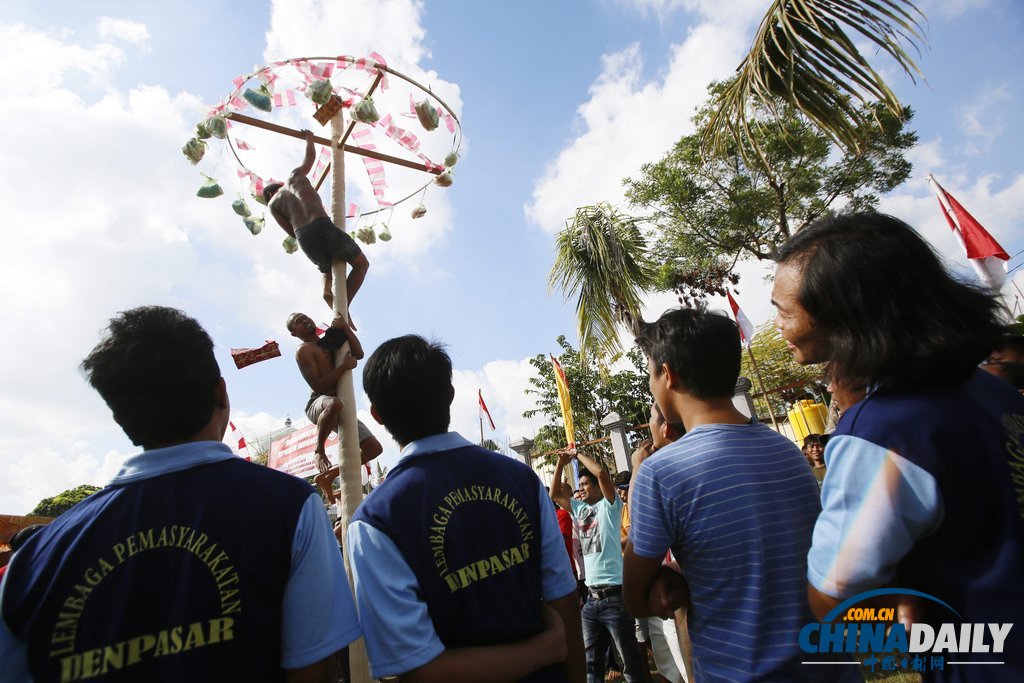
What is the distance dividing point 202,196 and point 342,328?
1738 millimetres

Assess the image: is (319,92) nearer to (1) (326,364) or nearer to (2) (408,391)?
(1) (326,364)

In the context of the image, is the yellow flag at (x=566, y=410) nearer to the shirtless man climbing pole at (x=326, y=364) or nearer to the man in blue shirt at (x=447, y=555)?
the shirtless man climbing pole at (x=326, y=364)

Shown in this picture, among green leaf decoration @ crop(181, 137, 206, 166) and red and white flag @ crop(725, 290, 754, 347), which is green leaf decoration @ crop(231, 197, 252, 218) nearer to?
green leaf decoration @ crop(181, 137, 206, 166)

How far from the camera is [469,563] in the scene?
5.04 ft

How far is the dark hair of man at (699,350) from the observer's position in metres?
1.67

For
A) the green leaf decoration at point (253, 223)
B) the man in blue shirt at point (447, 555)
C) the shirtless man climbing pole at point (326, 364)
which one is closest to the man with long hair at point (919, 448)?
the man in blue shirt at point (447, 555)

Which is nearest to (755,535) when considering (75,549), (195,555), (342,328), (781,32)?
(195,555)

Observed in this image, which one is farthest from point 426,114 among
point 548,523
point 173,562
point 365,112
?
point 173,562

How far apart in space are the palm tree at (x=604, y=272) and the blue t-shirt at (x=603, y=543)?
4697 millimetres

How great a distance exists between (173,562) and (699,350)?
1.51m

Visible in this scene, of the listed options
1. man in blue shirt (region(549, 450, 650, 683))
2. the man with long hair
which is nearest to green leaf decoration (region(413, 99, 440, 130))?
man in blue shirt (region(549, 450, 650, 683))

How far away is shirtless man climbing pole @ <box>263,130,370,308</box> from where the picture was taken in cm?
400

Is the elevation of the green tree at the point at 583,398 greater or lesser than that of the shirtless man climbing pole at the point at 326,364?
greater

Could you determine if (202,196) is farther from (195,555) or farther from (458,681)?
(458,681)
